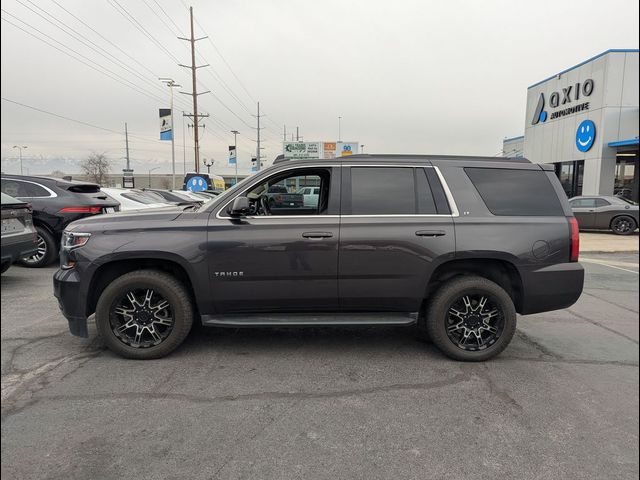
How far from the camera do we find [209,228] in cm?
398

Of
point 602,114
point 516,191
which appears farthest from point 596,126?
point 516,191

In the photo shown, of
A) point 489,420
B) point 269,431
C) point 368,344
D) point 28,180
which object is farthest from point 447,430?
point 28,180

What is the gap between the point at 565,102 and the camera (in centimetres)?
2300

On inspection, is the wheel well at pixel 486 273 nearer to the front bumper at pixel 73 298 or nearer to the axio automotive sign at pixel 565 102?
the front bumper at pixel 73 298

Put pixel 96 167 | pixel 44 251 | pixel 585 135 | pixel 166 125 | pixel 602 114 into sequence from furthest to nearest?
pixel 96 167 → pixel 166 125 → pixel 585 135 → pixel 602 114 → pixel 44 251

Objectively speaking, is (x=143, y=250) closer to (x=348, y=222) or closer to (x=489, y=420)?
(x=348, y=222)

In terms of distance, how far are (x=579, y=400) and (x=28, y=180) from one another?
9.48m

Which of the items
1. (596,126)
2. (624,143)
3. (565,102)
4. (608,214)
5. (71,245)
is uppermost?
(565,102)

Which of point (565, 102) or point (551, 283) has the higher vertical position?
point (565, 102)

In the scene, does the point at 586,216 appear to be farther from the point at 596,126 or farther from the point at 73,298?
the point at 73,298

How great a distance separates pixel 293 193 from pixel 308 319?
161cm

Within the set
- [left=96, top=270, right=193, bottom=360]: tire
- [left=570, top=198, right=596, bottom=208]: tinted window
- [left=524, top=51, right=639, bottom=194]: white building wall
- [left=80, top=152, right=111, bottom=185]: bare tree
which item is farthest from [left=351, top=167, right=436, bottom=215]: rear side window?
[left=80, top=152, right=111, bottom=185]: bare tree

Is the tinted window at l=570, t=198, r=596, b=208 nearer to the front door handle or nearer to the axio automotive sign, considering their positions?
the axio automotive sign

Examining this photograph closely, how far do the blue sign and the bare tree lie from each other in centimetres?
4736
